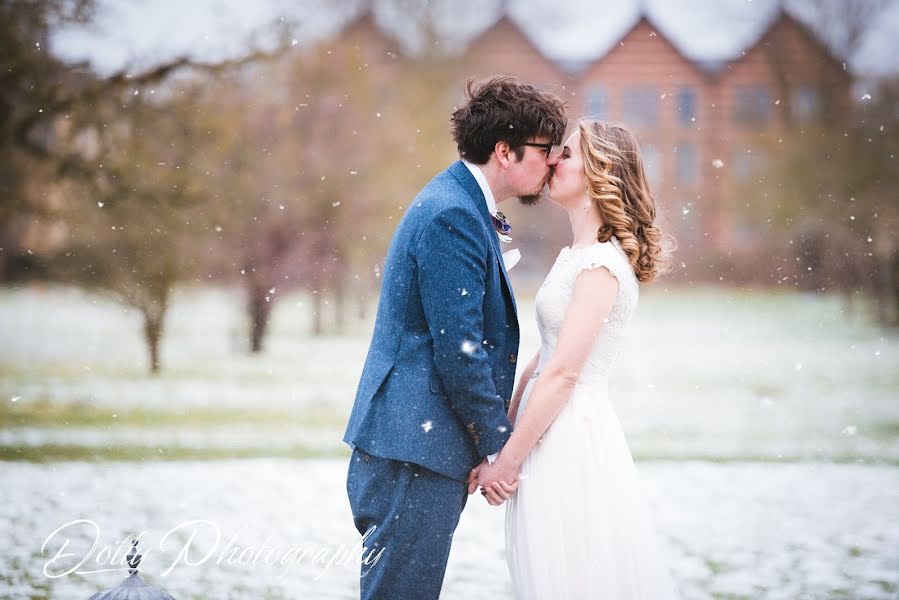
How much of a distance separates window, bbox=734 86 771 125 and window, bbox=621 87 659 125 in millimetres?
1363

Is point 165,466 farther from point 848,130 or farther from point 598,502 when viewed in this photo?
point 848,130

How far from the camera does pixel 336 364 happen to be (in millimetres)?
14141

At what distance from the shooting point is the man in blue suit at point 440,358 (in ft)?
8.05

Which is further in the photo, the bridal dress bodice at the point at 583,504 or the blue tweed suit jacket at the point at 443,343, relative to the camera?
the bridal dress bodice at the point at 583,504

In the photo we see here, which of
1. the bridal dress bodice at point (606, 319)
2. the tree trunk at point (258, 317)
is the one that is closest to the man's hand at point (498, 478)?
the bridal dress bodice at point (606, 319)

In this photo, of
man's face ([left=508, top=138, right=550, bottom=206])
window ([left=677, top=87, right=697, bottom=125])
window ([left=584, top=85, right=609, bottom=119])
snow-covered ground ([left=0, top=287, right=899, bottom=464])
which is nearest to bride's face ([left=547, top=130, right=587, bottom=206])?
man's face ([left=508, top=138, right=550, bottom=206])

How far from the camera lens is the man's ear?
2.66m

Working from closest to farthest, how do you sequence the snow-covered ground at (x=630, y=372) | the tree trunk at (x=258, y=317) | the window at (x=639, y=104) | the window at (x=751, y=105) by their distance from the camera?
the snow-covered ground at (x=630, y=372) < the window at (x=639, y=104) < the tree trunk at (x=258, y=317) < the window at (x=751, y=105)

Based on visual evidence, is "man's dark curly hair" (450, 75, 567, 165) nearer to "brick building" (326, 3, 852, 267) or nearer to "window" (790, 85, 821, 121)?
"brick building" (326, 3, 852, 267)

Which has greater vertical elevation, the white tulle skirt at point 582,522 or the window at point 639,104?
the window at point 639,104

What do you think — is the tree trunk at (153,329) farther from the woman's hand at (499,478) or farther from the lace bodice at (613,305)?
A: the woman's hand at (499,478)

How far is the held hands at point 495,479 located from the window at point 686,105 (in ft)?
44.5

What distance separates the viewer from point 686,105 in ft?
52.2

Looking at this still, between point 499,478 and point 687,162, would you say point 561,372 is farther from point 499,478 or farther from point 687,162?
point 687,162
